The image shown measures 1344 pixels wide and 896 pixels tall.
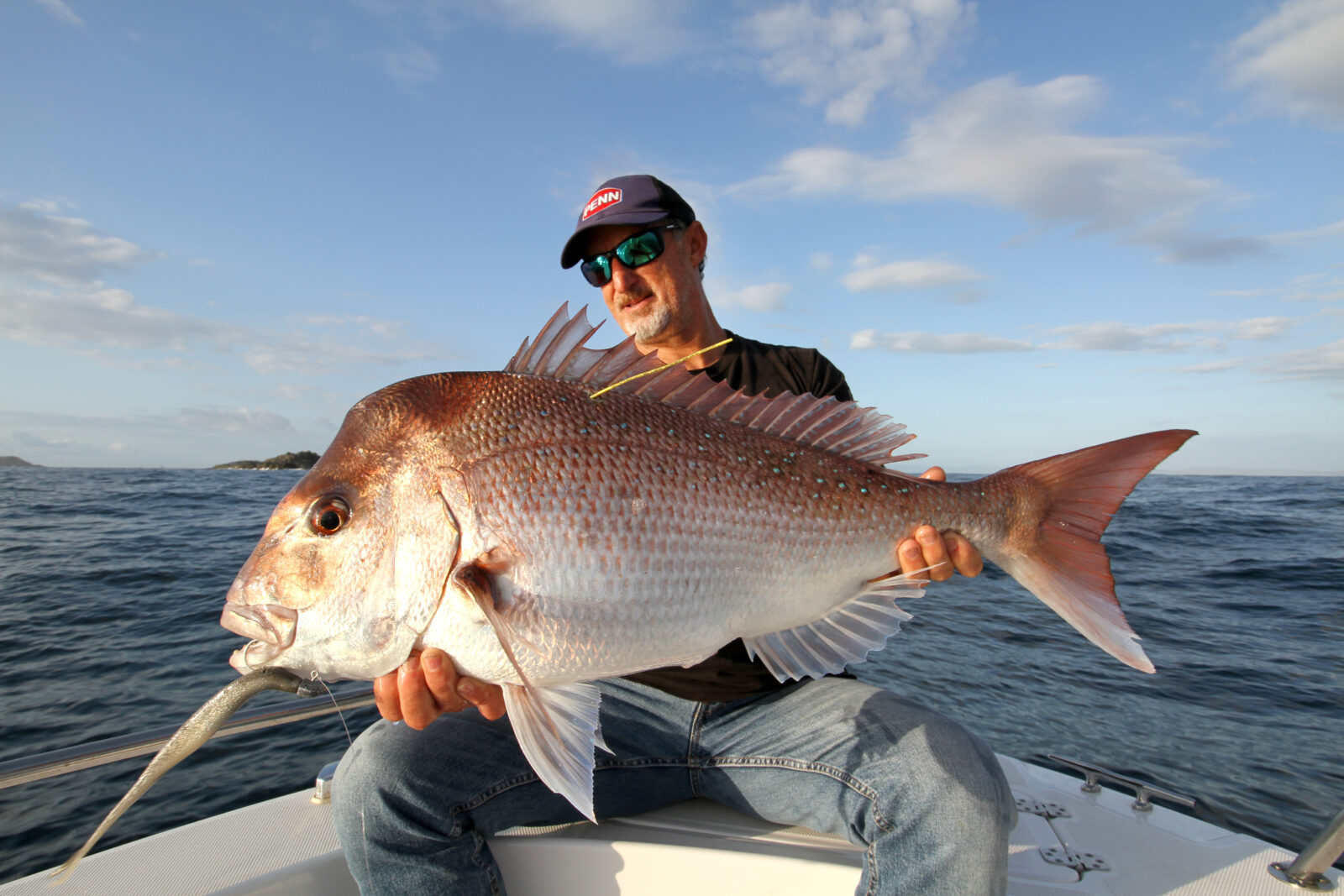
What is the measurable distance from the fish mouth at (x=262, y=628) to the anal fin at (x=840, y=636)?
1.30m

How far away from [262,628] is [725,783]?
1696 mm

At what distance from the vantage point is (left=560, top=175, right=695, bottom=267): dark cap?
3441 millimetres

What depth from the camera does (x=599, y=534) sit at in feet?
6.16

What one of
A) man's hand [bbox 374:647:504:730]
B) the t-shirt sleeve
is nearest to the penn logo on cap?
the t-shirt sleeve

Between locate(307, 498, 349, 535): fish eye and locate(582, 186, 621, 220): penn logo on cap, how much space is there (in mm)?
2186

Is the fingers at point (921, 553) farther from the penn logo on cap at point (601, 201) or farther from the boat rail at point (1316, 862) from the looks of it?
the penn logo on cap at point (601, 201)

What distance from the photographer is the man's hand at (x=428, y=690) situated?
186 centimetres

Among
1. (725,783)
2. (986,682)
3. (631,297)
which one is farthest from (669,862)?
(986,682)

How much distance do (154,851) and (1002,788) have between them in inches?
124

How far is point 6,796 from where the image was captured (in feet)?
18.1

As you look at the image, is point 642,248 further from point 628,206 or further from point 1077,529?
point 1077,529

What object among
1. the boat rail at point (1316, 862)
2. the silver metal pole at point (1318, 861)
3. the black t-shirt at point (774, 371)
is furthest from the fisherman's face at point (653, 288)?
the silver metal pole at point (1318, 861)

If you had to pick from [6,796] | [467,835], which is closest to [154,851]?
[467,835]

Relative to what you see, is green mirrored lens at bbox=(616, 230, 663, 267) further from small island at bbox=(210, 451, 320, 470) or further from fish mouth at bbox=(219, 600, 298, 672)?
small island at bbox=(210, 451, 320, 470)
